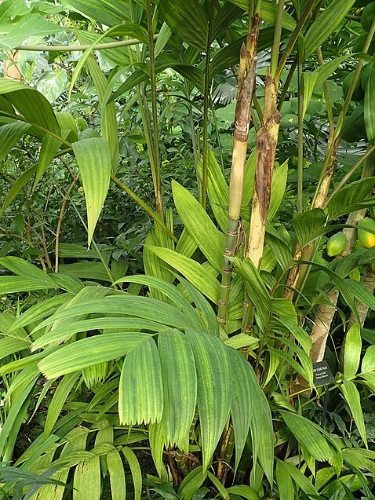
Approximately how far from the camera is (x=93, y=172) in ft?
2.05

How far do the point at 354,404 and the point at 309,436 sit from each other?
3.1 inches

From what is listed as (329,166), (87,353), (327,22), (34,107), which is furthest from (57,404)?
(327,22)

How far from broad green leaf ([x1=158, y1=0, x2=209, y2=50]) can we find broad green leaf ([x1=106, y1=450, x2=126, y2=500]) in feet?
1.96

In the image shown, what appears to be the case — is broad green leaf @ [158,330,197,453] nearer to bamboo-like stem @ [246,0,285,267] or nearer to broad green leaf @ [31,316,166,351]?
broad green leaf @ [31,316,166,351]

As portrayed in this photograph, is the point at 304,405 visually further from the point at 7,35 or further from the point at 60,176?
the point at 60,176

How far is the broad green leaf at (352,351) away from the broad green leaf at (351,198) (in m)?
0.23

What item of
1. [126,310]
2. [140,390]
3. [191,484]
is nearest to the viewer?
[140,390]

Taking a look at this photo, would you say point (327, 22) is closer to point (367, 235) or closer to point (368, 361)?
point (367, 235)

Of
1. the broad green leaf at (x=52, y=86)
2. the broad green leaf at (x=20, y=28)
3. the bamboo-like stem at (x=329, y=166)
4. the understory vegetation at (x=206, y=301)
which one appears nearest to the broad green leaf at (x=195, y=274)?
the understory vegetation at (x=206, y=301)

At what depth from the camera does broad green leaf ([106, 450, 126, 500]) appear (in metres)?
0.72

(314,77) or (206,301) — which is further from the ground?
(314,77)

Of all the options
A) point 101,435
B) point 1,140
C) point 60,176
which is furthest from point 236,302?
point 60,176

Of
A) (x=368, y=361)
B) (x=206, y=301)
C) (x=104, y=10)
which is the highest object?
(x=104, y=10)

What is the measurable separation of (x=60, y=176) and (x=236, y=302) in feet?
3.40
